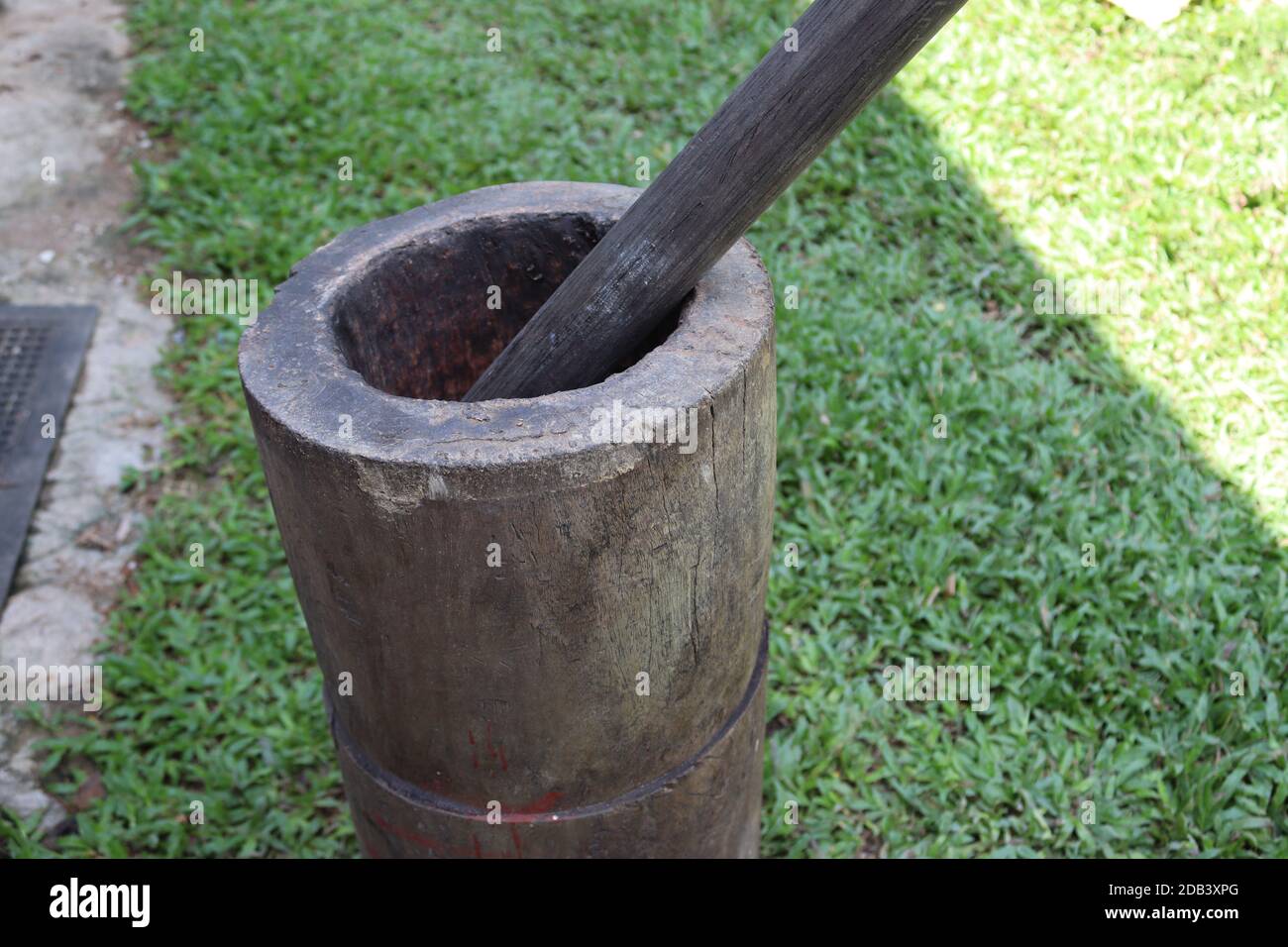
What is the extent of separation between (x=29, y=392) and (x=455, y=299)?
251cm

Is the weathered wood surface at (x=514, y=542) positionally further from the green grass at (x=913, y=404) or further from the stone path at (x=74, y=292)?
the stone path at (x=74, y=292)

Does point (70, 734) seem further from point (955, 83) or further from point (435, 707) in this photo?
point (955, 83)

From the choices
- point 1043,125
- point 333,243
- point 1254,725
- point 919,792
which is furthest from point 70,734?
point 1043,125

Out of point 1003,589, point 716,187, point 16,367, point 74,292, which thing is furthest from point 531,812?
point 74,292

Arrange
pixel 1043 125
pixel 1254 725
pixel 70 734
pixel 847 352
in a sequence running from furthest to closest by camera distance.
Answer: pixel 1043 125 → pixel 847 352 → pixel 70 734 → pixel 1254 725

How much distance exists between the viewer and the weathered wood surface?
1.71 meters

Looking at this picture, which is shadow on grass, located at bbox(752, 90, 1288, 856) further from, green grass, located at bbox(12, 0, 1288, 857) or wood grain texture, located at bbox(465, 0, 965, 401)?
wood grain texture, located at bbox(465, 0, 965, 401)

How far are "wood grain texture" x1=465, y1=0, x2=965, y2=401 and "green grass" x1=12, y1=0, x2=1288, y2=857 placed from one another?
1481 millimetres

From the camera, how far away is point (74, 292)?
4621mm

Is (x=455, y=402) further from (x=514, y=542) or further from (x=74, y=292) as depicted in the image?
(x=74, y=292)

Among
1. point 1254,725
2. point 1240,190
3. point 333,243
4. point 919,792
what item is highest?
point 1240,190

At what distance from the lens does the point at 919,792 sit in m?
2.96

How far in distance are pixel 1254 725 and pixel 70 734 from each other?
3.07m

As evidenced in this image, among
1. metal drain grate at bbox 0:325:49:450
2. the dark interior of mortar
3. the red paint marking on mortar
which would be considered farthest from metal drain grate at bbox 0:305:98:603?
the red paint marking on mortar
